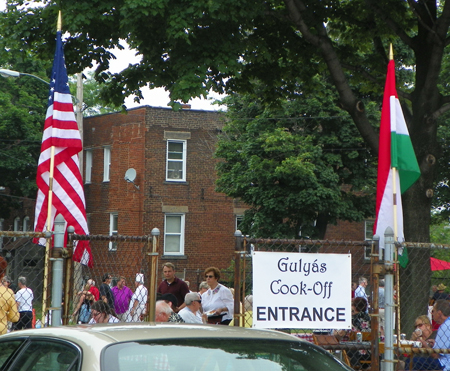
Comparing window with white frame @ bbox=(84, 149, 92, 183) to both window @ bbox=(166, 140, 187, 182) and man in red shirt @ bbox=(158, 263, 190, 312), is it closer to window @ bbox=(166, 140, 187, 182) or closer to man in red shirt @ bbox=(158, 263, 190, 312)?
window @ bbox=(166, 140, 187, 182)

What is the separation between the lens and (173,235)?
105ft

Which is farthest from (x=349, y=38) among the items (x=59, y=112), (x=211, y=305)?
(x=59, y=112)

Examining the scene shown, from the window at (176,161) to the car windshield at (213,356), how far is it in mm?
28173

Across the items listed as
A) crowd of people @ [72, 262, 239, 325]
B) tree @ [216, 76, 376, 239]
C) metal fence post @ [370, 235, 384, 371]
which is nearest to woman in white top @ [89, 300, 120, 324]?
crowd of people @ [72, 262, 239, 325]

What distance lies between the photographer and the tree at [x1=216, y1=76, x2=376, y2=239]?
978 inches

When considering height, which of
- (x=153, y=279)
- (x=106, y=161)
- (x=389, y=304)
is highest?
(x=106, y=161)

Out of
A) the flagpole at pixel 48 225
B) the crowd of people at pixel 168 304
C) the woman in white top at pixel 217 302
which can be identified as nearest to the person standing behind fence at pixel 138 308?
the crowd of people at pixel 168 304

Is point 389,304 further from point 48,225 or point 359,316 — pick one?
point 359,316

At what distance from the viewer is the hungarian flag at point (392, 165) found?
26.5 ft

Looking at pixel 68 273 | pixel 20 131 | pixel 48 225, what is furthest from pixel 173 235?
pixel 68 273

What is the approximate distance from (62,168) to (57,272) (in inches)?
88.2

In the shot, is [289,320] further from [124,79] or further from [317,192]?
[317,192]

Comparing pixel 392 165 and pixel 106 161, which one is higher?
pixel 106 161

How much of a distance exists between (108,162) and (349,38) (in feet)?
69.6
